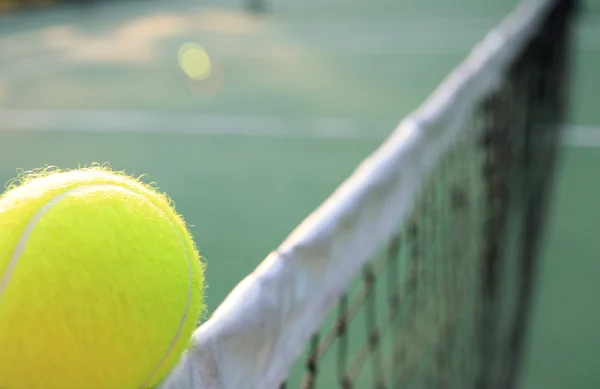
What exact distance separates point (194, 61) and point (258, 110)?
222 cm

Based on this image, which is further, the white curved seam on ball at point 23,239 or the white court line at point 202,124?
the white court line at point 202,124

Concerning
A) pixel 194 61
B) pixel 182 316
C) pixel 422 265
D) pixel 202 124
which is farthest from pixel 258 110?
pixel 182 316

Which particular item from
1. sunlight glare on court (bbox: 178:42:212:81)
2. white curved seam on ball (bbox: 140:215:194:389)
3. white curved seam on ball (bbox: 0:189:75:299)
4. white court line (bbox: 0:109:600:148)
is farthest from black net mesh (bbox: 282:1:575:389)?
sunlight glare on court (bbox: 178:42:212:81)

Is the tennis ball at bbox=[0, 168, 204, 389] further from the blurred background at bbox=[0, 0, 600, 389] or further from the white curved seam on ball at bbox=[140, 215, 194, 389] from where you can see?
the blurred background at bbox=[0, 0, 600, 389]

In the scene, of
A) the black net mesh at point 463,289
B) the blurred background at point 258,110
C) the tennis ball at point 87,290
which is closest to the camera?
the tennis ball at point 87,290

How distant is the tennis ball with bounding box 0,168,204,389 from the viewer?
1.85 ft

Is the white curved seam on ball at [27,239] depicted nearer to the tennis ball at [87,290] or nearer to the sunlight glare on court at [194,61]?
the tennis ball at [87,290]

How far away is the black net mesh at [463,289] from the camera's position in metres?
2.02

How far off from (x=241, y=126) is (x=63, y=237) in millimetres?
4617

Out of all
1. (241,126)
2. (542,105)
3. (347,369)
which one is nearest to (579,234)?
(542,105)

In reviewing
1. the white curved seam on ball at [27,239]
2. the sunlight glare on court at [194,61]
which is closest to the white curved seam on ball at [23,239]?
the white curved seam on ball at [27,239]

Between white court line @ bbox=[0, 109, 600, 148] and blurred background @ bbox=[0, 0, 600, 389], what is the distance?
18 millimetres

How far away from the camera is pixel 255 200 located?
3.81 meters

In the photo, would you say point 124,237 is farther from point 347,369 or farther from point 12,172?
point 12,172
